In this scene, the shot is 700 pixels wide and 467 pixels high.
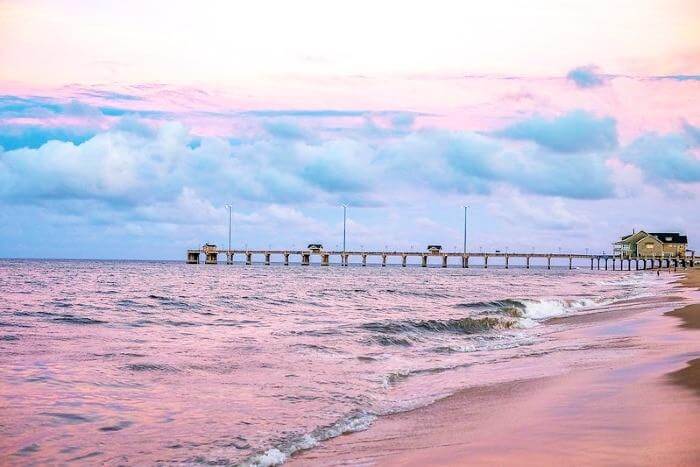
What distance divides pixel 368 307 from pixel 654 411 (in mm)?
24389

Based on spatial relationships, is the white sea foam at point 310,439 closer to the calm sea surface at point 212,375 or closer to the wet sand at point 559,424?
the calm sea surface at point 212,375

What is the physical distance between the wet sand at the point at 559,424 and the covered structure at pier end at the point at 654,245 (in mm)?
129901

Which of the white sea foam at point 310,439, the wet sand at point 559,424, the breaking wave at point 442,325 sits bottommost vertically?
the breaking wave at point 442,325

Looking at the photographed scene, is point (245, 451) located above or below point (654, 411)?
below

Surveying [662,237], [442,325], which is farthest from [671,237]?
[442,325]

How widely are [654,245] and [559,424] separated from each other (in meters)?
136

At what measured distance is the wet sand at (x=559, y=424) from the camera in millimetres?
6188

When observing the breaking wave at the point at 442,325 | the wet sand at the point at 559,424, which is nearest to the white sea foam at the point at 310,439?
the wet sand at the point at 559,424

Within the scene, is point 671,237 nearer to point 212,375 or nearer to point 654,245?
point 654,245

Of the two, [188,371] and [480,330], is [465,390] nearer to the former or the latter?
[188,371]

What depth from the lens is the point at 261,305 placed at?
30.7m

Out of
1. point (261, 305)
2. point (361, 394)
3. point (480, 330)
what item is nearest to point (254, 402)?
point (361, 394)

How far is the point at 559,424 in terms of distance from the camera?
7.47 m

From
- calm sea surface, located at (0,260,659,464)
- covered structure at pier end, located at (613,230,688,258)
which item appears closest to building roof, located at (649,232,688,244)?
covered structure at pier end, located at (613,230,688,258)
